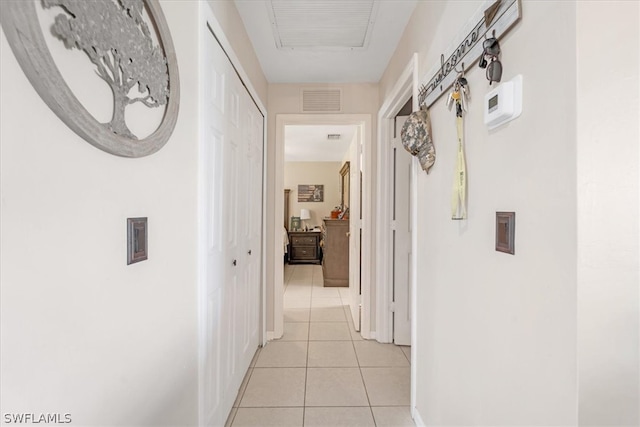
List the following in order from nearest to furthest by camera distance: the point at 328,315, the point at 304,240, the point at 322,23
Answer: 1. the point at 322,23
2. the point at 328,315
3. the point at 304,240

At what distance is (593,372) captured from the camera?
0.65 metres

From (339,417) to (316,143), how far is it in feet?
13.9

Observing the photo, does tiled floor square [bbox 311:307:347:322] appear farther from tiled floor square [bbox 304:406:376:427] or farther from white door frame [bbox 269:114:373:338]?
tiled floor square [bbox 304:406:376:427]

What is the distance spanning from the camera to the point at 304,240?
635 cm

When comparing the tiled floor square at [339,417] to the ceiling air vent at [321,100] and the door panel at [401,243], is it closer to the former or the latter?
the door panel at [401,243]

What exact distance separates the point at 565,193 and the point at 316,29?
184cm

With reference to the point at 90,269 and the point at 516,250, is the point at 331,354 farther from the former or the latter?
the point at 90,269

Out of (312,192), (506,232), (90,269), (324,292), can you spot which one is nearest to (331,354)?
(324,292)

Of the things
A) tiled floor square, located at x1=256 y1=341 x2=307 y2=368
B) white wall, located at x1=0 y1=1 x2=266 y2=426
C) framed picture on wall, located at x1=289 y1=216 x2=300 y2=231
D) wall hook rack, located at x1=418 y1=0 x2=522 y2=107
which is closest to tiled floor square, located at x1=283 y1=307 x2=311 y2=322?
tiled floor square, located at x1=256 y1=341 x2=307 y2=368

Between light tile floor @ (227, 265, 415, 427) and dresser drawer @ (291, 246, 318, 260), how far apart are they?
3181mm

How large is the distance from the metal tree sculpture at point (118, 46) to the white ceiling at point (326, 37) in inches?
45.1

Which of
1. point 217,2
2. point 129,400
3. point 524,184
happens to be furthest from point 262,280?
point 524,184

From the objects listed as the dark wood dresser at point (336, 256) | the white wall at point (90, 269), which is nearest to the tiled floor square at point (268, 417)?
the white wall at point (90, 269)

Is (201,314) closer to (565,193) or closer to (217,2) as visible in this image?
(565,193)
